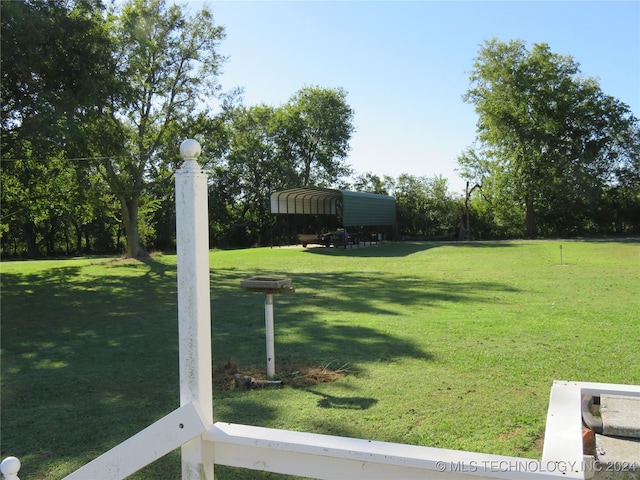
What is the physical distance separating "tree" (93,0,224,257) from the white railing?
1985 cm

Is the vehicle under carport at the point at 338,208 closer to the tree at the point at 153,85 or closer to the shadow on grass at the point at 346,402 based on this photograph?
the tree at the point at 153,85

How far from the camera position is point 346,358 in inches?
221

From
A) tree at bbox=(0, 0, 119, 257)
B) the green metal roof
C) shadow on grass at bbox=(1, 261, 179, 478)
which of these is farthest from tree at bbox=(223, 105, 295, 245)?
shadow on grass at bbox=(1, 261, 179, 478)

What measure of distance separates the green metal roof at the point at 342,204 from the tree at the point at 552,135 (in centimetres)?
851

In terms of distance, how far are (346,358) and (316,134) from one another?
36.2 metres

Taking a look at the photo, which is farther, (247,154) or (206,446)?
(247,154)

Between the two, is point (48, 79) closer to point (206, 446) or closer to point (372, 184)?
point (206, 446)

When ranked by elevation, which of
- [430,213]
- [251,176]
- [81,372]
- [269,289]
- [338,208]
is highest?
[251,176]

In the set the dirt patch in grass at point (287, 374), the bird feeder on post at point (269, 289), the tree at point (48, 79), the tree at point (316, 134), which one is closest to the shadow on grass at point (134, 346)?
the dirt patch in grass at point (287, 374)

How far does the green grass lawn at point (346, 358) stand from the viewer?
12.1 feet

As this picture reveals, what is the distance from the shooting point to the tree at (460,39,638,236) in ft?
108

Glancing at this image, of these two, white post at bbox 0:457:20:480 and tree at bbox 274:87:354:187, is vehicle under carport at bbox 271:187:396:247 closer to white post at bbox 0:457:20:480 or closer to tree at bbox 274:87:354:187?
tree at bbox 274:87:354:187

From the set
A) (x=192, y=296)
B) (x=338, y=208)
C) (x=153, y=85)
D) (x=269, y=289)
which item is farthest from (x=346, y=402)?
(x=338, y=208)

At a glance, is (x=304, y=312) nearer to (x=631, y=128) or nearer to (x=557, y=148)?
(x=557, y=148)
